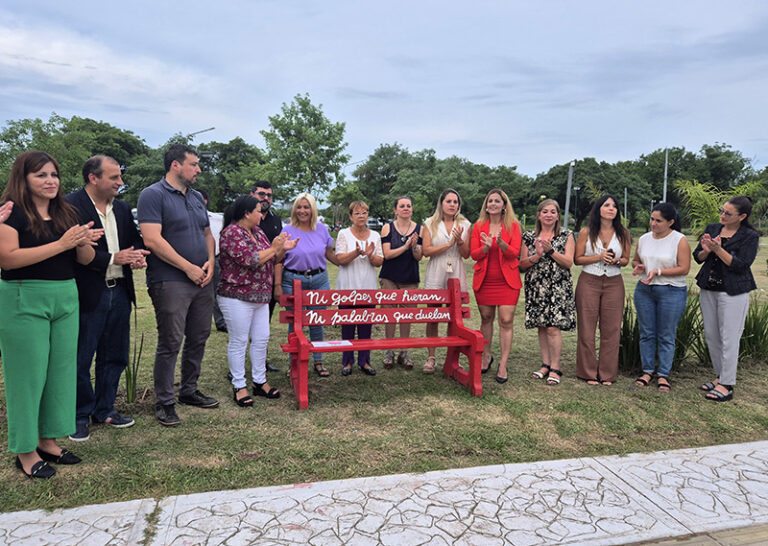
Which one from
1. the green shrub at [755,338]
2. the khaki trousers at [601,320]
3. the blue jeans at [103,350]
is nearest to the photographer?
the blue jeans at [103,350]

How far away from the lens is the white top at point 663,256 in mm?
4938

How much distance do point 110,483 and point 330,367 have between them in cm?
A: 286

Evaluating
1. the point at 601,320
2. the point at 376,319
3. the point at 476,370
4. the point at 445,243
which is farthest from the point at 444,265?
the point at 601,320

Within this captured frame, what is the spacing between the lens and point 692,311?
5629mm

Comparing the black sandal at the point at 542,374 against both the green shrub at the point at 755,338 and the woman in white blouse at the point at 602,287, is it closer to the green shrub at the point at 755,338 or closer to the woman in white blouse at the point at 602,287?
the woman in white blouse at the point at 602,287

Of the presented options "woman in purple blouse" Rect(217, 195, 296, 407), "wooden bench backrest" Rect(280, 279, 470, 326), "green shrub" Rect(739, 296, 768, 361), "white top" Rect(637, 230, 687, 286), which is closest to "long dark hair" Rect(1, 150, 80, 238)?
"woman in purple blouse" Rect(217, 195, 296, 407)

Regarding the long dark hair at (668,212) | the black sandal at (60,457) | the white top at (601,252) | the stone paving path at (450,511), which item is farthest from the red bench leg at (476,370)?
the black sandal at (60,457)

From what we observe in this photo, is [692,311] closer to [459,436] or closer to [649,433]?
[649,433]

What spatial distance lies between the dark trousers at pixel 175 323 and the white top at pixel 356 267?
1.53m

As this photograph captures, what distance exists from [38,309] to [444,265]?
11.9 feet

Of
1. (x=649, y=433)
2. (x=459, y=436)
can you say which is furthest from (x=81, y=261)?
(x=649, y=433)

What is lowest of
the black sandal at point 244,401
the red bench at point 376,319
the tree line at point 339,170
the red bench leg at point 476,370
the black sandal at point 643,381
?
the black sandal at point 244,401

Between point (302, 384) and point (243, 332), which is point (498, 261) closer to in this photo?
point (302, 384)

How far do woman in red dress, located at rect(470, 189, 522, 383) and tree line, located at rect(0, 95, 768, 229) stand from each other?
19154mm
